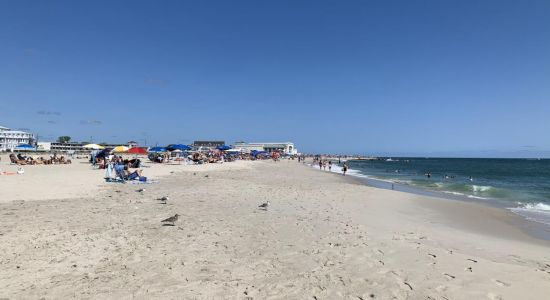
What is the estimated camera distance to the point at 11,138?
106 m

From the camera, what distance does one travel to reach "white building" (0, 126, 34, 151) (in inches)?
4008

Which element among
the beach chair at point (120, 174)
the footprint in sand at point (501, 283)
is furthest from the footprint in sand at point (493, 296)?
the beach chair at point (120, 174)

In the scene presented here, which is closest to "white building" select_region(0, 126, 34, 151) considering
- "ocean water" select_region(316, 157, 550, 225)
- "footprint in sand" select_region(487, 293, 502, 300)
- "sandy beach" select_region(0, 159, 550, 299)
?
"ocean water" select_region(316, 157, 550, 225)

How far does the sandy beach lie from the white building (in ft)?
381

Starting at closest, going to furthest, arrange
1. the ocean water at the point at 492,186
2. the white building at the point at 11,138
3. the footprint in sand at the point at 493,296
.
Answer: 1. the footprint in sand at the point at 493,296
2. the ocean water at the point at 492,186
3. the white building at the point at 11,138

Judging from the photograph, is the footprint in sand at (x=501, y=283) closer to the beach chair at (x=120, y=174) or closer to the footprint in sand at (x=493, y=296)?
the footprint in sand at (x=493, y=296)

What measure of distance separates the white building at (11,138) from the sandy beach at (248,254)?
381 feet

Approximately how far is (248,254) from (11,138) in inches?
5089

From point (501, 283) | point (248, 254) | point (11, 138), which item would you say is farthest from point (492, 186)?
point (11, 138)

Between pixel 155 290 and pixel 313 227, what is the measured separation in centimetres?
466

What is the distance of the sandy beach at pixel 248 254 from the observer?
4383 mm

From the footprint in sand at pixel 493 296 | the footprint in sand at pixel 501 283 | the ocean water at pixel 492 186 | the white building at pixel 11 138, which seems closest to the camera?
the footprint in sand at pixel 493 296

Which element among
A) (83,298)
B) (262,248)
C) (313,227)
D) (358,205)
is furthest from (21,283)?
(358,205)

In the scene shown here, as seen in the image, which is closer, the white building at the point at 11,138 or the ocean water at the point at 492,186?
the ocean water at the point at 492,186
